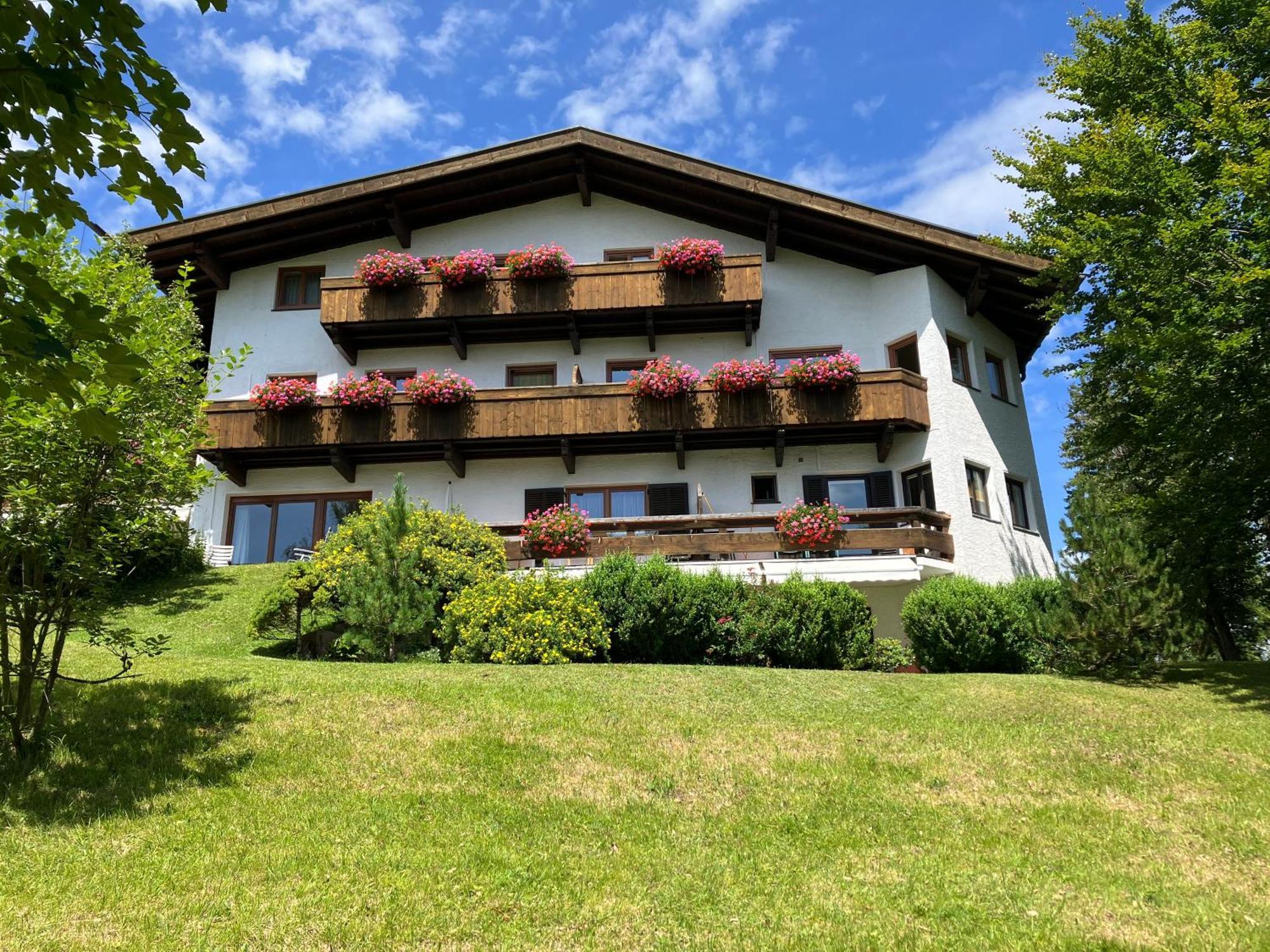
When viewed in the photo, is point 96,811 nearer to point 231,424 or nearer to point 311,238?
point 231,424

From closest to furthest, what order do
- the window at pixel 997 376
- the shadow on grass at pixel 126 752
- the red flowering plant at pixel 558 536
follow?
1. the shadow on grass at pixel 126 752
2. the red flowering plant at pixel 558 536
3. the window at pixel 997 376

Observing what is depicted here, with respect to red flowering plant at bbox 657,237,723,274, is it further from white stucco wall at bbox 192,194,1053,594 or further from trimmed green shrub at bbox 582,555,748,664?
trimmed green shrub at bbox 582,555,748,664

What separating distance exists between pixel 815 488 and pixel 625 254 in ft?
29.0

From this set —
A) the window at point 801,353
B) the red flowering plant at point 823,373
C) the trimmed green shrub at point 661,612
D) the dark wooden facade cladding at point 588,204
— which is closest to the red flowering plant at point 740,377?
the red flowering plant at point 823,373

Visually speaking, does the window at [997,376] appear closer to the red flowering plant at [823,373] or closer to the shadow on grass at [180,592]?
the red flowering plant at [823,373]

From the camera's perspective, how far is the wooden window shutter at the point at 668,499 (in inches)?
890

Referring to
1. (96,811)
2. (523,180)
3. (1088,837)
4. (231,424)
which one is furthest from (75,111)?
(523,180)

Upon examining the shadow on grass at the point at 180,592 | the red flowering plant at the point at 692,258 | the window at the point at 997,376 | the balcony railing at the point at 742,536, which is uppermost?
the red flowering plant at the point at 692,258

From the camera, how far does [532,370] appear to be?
24734 mm

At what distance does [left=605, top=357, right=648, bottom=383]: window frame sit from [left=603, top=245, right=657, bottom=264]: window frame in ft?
9.94

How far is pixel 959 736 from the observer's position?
9.79m

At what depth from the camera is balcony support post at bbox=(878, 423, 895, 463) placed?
21812mm

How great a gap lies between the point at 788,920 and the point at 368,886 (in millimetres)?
2769

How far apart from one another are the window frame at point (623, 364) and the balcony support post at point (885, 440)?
6.66 m
